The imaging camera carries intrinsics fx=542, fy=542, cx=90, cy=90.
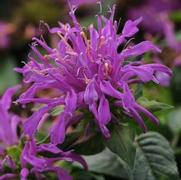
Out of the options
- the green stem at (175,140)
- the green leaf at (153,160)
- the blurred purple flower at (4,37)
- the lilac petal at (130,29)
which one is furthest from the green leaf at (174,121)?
the blurred purple flower at (4,37)

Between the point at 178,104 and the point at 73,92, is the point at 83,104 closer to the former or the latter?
the point at 73,92

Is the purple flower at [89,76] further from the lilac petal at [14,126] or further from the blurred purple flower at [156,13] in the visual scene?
the blurred purple flower at [156,13]

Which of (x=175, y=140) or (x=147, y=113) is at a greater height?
(x=147, y=113)

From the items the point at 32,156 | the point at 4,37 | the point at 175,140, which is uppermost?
the point at 4,37

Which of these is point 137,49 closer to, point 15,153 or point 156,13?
point 15,153

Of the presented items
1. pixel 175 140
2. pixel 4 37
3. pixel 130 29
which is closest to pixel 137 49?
pixel 130 29

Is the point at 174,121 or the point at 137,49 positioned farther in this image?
the point at 174,121

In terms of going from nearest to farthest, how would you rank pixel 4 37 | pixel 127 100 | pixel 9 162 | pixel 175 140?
pixel 127 100 < pixel 9 162 < pixel 175 140 < pixel 4 37

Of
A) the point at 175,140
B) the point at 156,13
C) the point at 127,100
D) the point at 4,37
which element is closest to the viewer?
the point at 127,100
